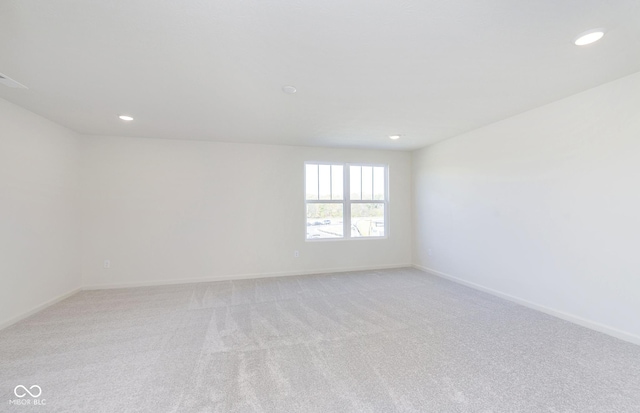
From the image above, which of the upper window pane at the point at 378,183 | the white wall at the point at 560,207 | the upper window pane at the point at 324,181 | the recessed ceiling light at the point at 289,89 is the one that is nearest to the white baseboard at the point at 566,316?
the white wall at the point at 560,207

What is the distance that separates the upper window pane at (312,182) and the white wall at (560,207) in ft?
8.18

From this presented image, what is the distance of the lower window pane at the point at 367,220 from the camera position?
5.32 meters

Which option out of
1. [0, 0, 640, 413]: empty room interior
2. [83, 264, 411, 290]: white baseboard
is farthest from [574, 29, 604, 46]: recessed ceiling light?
[83, 264, 411, 290]: white baseboard

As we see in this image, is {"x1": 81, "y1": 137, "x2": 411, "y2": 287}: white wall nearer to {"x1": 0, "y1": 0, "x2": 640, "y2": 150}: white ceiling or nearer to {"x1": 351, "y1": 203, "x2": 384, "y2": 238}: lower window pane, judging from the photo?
{"x1": 351, "y1": 203, "x2": 384, "y2": 238}: lower window pane

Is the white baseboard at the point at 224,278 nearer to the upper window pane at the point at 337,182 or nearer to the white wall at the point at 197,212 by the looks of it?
the white wall at the point at 197,212

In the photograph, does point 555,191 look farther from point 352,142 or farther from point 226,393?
point 226,393

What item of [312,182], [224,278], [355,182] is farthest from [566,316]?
[224,278]

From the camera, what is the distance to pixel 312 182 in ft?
16.6

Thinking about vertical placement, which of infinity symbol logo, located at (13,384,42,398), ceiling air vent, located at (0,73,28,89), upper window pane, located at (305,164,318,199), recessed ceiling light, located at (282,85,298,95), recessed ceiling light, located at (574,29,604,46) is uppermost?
recessed ceiling light, located at (574,29,604,46)

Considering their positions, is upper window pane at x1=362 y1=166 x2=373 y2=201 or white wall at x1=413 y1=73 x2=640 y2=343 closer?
white wall at x1=413 y1=73 x2=640 y2=343

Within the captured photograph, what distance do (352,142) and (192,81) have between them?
2.90 metres

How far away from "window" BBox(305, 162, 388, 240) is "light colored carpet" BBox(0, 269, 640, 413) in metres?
1.90

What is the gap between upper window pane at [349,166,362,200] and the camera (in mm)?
5297

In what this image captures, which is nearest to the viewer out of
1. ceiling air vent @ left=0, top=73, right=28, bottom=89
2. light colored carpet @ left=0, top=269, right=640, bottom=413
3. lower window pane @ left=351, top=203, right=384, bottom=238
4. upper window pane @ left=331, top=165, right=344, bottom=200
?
light colored carpet @ left=0, top=269, right=640, bottom=413
